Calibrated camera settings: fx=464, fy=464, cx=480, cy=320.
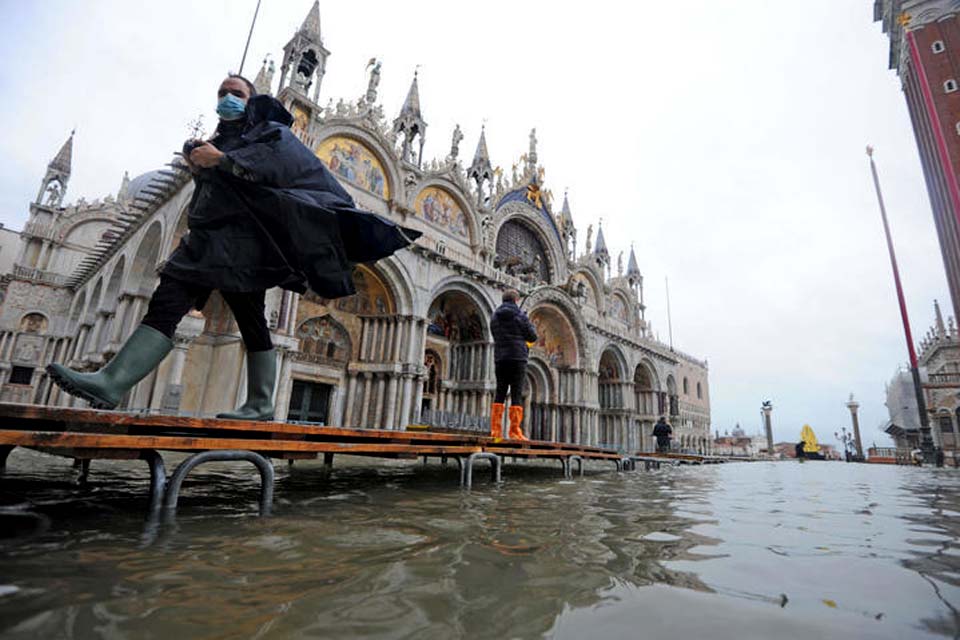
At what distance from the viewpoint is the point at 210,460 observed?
8.28 ft

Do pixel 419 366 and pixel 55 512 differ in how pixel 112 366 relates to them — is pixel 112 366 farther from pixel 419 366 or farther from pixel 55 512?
pixel 419 366

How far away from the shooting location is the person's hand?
2.63 meters

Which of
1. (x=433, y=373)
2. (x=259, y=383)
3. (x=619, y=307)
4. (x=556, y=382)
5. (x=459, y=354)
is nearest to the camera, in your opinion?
(x=259, y=383)

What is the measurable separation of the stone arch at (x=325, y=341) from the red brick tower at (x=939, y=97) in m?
31.5


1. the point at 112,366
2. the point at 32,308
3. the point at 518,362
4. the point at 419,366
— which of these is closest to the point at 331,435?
the point at 112,366

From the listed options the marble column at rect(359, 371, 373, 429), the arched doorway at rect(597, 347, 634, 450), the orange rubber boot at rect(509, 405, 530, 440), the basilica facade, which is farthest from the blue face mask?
the arched doorway at rect(597, 347, 634, 450)

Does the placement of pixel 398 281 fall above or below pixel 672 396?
above

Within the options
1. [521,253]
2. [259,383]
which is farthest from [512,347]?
[521,253]

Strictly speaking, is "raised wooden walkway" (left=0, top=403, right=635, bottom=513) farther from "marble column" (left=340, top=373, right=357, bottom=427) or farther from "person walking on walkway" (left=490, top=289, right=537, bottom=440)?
"marble column" (left=340, top=373, right=357, bottom=427)

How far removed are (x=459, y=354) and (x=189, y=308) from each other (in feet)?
53.0

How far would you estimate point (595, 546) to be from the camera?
189 cm

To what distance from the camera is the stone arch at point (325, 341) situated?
15.1 meters

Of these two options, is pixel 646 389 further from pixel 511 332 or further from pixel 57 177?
pixel 57 177

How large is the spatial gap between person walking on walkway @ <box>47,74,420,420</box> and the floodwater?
113 cm
